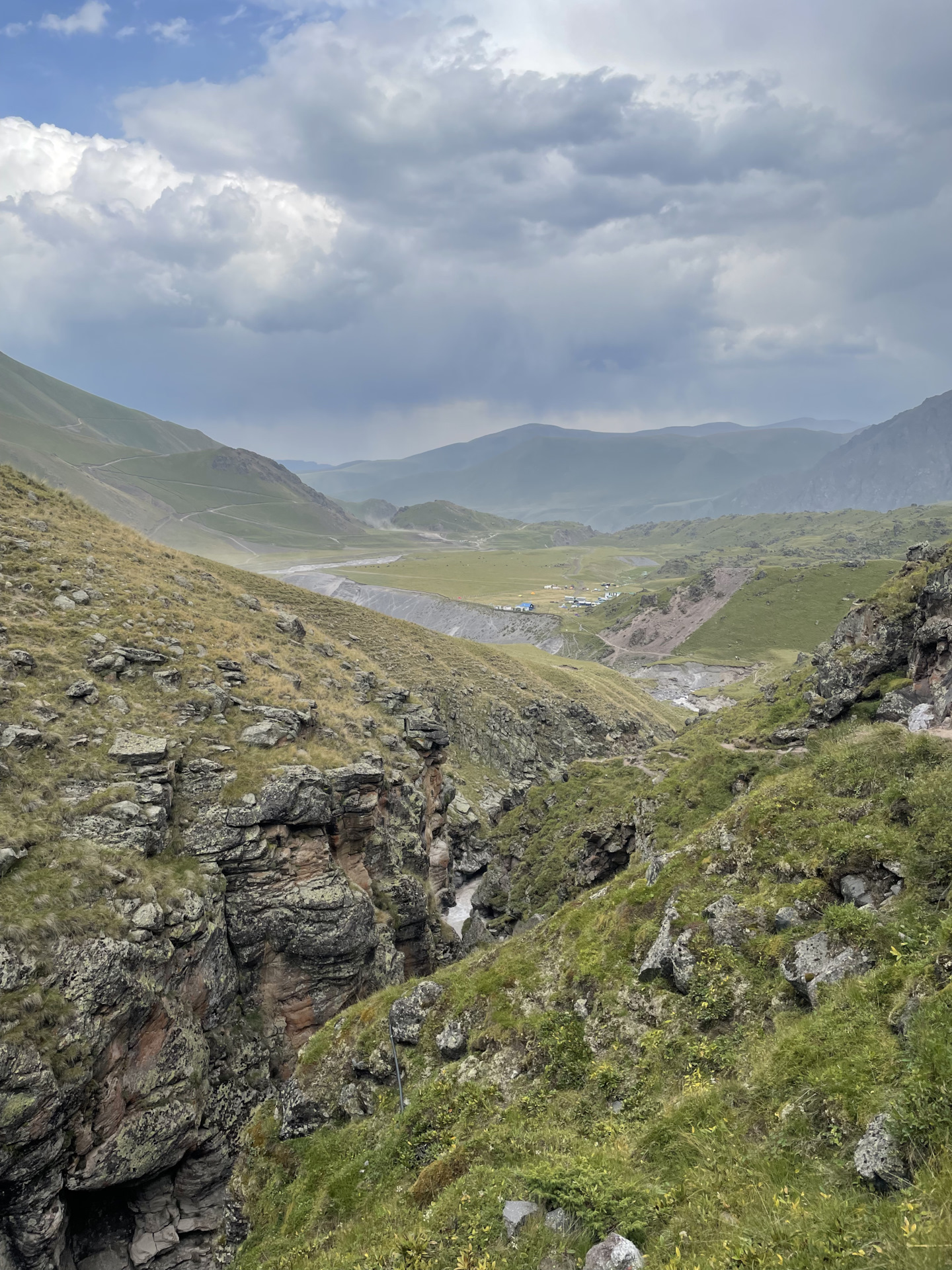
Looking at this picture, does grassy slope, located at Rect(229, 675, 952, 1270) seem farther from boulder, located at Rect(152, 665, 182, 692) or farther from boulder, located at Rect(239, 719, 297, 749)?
boulder, located at Rect(152, 665, 182, 692)

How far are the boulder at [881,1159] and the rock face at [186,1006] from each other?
12279mm

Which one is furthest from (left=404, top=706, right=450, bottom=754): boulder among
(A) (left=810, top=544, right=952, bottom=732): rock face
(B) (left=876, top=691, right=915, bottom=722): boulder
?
(B) (left=876, top=691, right=915, bottom=722): boulder

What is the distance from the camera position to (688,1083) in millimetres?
12086

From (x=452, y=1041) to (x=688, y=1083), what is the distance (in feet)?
25.3

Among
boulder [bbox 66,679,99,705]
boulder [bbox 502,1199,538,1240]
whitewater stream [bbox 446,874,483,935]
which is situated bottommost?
whitewater stream [bbox 446,874,483,935]

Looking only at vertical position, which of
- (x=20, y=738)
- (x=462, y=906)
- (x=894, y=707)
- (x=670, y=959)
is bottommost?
(x=462, y=906)

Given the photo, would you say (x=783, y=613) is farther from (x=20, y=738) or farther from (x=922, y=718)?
(x=20, y=738)

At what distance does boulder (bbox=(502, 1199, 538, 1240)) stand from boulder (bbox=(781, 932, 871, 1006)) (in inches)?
261

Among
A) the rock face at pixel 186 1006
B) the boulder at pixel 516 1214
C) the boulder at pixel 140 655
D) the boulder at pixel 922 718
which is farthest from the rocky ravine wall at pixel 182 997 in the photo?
the boulder at pixel 922 718

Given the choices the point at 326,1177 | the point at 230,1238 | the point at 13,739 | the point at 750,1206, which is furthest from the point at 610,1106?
the point at 13,739

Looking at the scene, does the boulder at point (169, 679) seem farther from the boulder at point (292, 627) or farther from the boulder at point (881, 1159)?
the boulder at point (881, 1159)

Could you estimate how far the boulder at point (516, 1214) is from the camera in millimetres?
9992

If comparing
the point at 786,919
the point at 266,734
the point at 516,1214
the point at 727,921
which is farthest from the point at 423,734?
the point at 516,1214

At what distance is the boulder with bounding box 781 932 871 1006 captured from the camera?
461 inches
